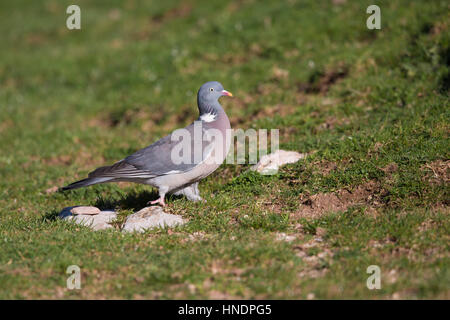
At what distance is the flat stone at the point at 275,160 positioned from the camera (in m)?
7.45

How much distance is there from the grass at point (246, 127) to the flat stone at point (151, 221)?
203mm

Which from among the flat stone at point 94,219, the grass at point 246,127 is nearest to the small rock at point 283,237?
the grass at point 246,127

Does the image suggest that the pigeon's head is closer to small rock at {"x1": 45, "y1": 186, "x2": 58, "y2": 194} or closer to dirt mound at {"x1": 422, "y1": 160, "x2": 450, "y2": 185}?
dirt mound at {"x1": 422, "y1": 160, "x2": 450, "y2": 185}

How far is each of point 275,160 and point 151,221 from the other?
85.0 inches

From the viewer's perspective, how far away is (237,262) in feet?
17.7

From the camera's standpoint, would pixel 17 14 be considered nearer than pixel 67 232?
No

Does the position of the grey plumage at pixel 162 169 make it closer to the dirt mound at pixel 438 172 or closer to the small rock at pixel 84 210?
the small rock at pixel 84 210

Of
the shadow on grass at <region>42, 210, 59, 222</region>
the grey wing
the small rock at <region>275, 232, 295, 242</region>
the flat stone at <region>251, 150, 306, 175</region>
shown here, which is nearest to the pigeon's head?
the grey wing

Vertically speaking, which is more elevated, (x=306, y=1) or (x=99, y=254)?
(x=306, y=1)

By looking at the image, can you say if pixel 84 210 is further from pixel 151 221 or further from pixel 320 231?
pixel 320 231
